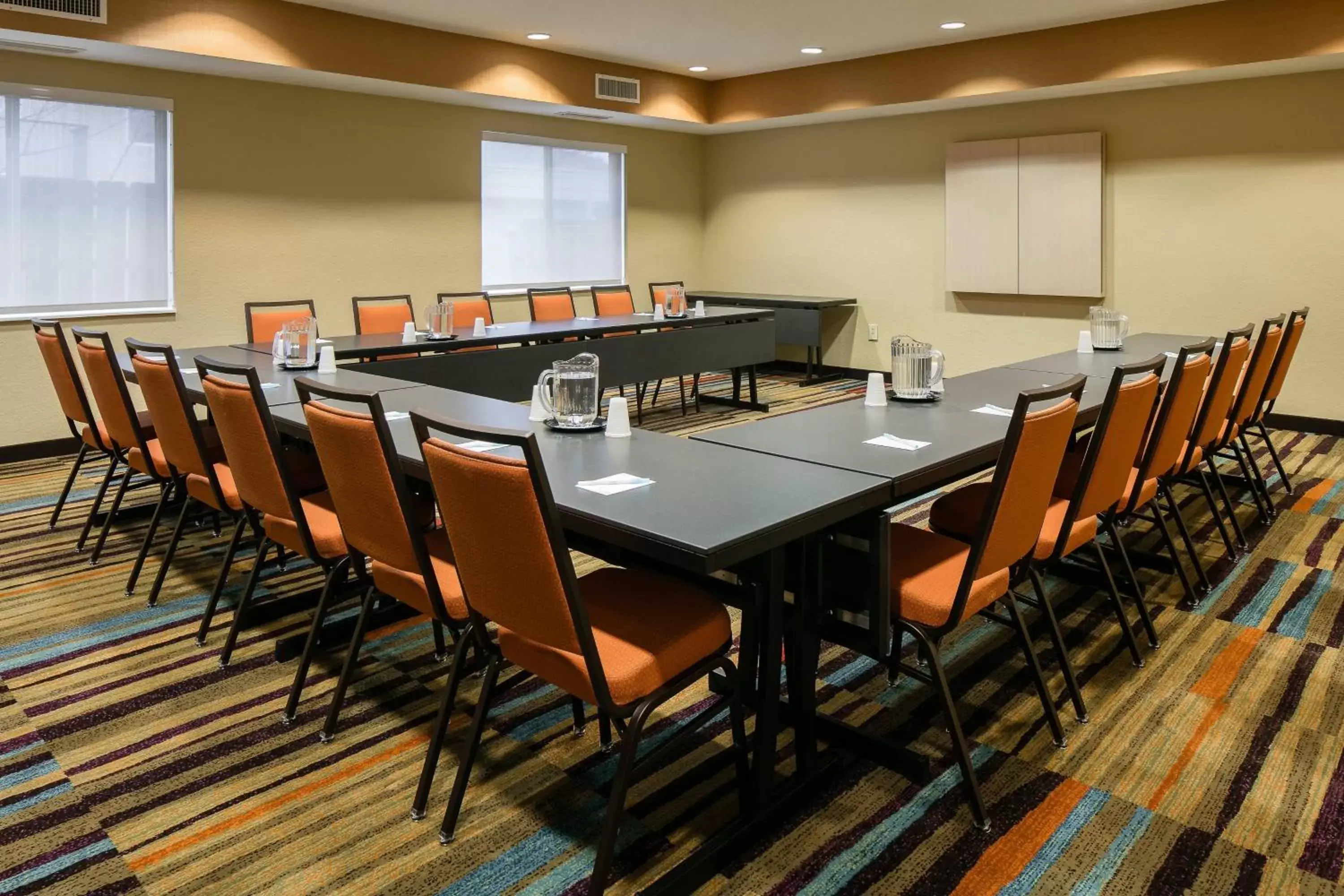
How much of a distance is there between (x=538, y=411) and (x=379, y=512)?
674mm

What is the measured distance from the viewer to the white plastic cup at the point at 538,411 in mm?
2674

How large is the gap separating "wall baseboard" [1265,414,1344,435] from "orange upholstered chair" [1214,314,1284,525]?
201cm

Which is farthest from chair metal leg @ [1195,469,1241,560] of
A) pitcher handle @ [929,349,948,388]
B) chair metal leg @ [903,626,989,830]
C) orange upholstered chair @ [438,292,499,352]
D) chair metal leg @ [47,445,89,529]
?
chair metal leg @ [47,445,89,529]

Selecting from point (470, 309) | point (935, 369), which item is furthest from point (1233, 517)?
point (470, 309)

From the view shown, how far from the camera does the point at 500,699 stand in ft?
8.65

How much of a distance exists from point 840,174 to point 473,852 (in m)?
7.40

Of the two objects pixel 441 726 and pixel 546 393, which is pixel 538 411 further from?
pixel 441 726

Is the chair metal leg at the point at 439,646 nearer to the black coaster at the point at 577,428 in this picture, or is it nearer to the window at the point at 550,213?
the black coaster at the point at 577,428

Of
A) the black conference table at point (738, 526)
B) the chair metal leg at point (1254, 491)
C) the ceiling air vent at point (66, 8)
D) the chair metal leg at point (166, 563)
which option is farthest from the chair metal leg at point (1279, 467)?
the ceiling air vent at point (66, 8)

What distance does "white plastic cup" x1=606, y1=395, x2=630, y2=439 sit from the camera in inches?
99.3

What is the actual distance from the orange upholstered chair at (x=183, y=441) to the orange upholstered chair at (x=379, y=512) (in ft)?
2.44

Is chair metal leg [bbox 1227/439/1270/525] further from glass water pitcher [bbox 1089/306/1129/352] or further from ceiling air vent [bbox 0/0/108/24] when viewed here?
ceiling air vent [bbox 0/0/108/24]

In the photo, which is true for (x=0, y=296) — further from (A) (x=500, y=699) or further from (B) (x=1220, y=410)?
(B) (x=1220, y=410)

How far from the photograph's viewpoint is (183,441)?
9.87 feet
